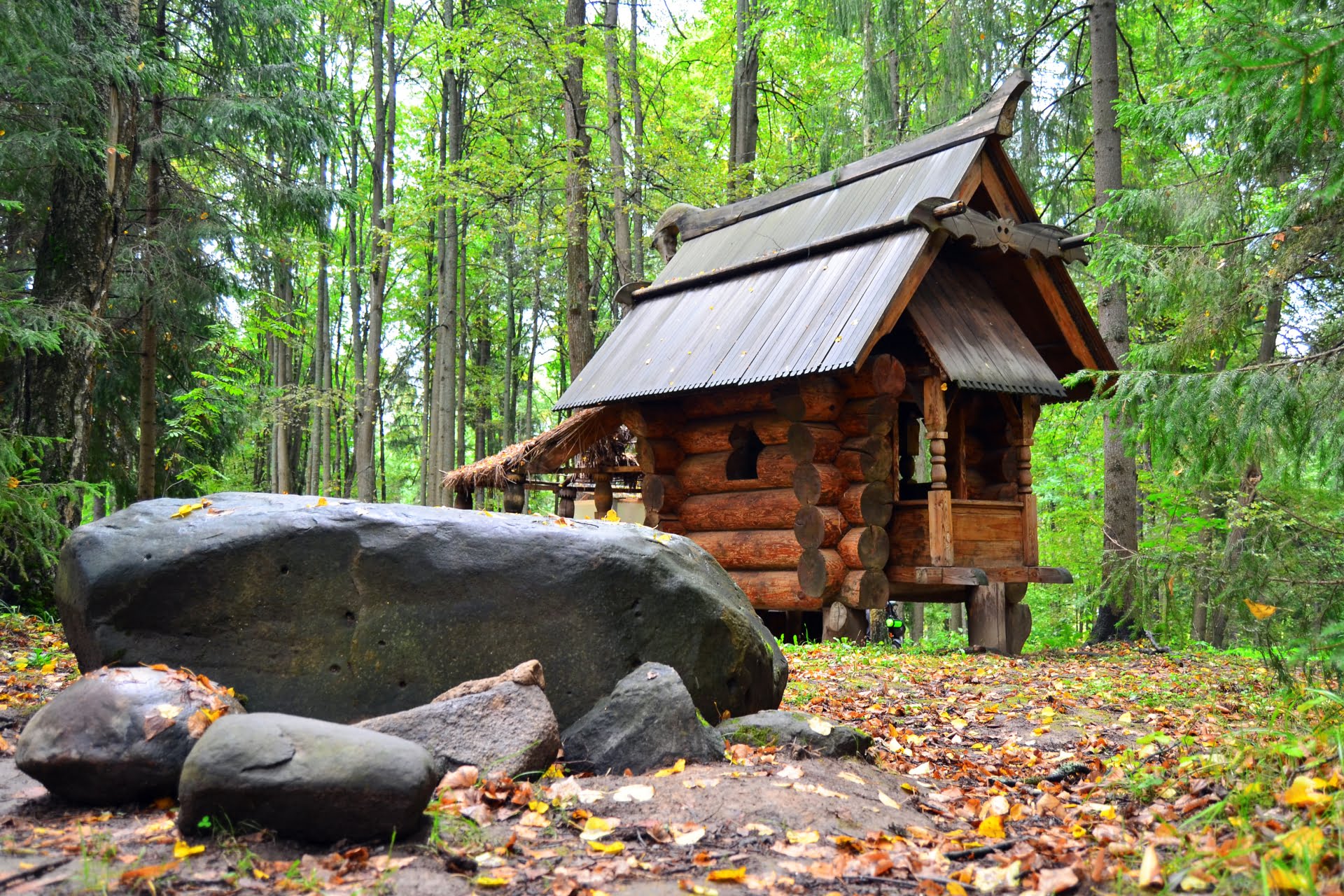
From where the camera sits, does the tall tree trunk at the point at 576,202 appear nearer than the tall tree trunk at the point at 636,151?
Yes

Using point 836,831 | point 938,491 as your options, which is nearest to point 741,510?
point 938,491

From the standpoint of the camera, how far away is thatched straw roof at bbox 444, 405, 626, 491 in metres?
13.6

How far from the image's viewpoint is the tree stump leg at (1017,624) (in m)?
11.1

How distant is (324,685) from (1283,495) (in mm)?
8149

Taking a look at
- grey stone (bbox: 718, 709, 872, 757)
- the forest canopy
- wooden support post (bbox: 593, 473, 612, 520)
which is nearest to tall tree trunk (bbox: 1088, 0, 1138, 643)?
the forest canopy

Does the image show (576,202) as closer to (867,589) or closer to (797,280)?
(797,280)

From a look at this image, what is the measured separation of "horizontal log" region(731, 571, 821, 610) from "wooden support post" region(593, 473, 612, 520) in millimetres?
4412

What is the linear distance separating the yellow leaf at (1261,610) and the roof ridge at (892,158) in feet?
23.6

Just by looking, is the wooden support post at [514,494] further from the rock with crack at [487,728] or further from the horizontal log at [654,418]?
the rock with crack at [487,728]

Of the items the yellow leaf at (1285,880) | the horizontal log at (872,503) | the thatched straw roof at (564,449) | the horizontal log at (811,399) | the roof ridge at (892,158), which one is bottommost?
the yellow leaf at (1285,880)

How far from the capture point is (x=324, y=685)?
4562 millimetres

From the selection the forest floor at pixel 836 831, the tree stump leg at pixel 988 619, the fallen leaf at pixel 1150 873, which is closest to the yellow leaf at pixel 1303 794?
the forest floor at pixel 836 831

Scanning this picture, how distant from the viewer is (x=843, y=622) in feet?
34.0

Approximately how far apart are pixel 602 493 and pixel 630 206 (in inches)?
224
